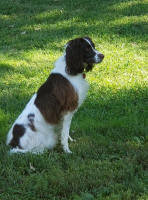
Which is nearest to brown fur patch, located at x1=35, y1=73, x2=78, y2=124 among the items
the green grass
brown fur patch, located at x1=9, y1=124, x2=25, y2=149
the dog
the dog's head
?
the dog

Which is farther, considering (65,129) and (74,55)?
(65,129)

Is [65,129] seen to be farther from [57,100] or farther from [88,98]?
[88,98]

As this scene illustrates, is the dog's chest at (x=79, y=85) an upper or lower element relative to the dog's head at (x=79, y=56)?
lower

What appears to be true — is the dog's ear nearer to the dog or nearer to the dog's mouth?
the dog

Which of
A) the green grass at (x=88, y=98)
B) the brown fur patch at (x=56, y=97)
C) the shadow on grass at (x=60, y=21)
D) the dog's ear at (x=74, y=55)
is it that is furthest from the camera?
the shadow on grass at (x=60, y=21)

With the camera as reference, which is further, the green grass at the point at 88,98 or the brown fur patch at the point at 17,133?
the brown fur patch at the point at 17,133

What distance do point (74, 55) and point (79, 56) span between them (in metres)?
0.07

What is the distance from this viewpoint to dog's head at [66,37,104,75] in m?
5.26

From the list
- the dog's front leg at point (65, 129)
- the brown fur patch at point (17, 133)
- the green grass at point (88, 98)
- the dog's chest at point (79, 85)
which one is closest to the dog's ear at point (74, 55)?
the dog's chest at point (79, 85)

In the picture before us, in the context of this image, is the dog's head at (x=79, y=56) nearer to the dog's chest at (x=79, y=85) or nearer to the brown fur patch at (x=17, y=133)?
the dog's chest at (x=79, y=85)

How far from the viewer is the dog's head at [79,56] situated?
17.3 ft

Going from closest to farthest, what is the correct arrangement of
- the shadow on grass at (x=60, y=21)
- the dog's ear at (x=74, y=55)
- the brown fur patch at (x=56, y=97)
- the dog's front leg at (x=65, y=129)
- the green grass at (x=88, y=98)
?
the green grass at (x=88, y=98)
the dog's ear at (x=74, y=55)
the brown fur patch at (x=56, y=97)
the dog's front leg at (x=65, y=129)
the shadow on grass at (x=60, y=21)

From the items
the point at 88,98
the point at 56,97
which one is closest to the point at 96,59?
the point at 56,97

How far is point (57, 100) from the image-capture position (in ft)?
17.7
